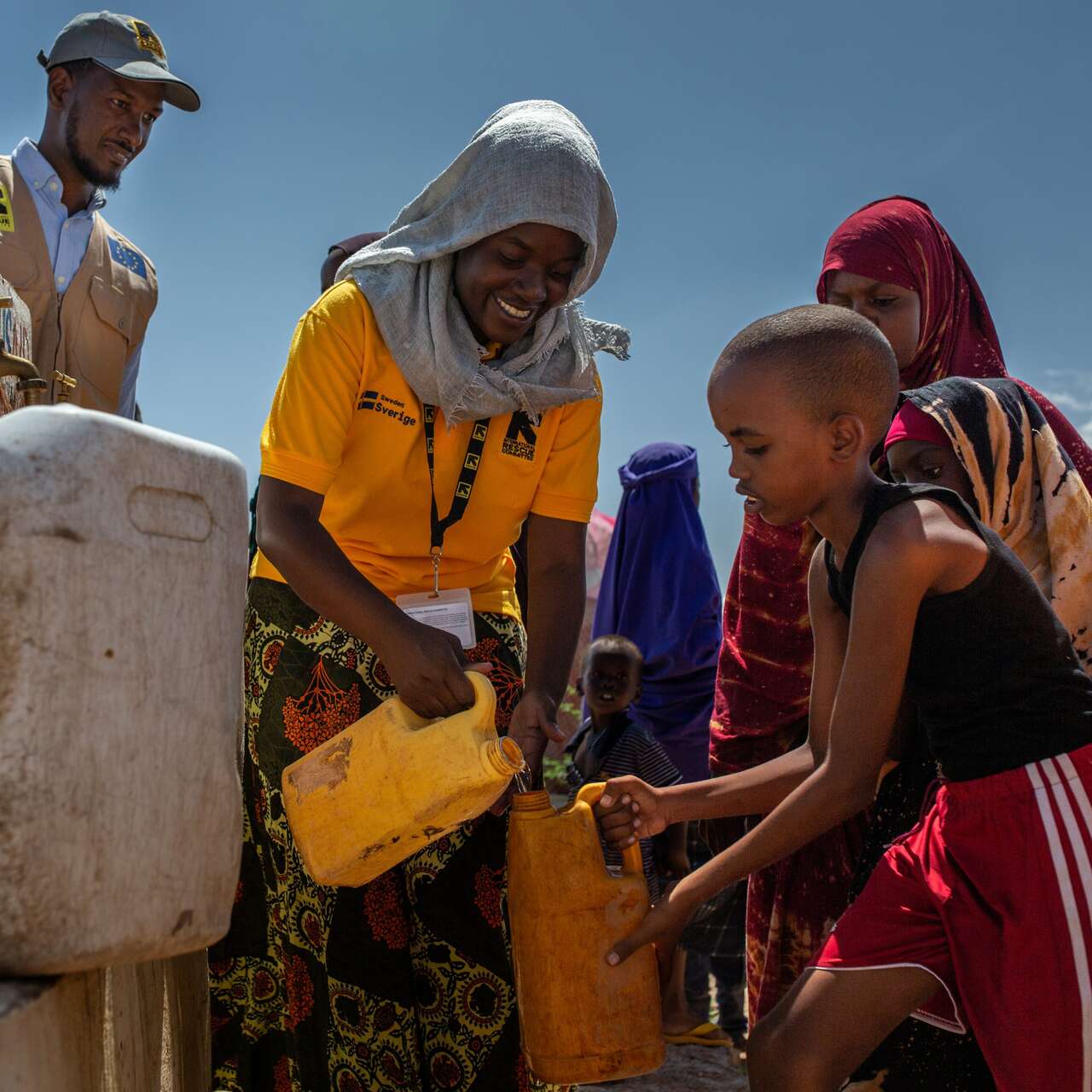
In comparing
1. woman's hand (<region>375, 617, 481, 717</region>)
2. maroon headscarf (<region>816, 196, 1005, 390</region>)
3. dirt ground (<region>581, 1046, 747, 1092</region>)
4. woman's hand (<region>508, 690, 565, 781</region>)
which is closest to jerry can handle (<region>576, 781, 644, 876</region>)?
woman's hand (<region>508, 690, 565, 781</region>)

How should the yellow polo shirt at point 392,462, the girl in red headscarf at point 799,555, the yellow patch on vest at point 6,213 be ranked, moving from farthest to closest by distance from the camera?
the yellow patch on vest at point 6,213
the girl in red headscarf at point 799,555
the yellow polo shirt at point 392,462

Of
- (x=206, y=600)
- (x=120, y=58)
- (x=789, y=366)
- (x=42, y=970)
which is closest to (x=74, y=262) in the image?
(x=120, y=58)

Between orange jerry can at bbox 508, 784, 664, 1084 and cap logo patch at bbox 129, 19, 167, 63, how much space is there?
3.43 meters

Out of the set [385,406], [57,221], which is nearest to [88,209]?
[57,221]

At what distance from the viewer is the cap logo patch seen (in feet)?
14.7

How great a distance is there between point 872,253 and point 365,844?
195 cm

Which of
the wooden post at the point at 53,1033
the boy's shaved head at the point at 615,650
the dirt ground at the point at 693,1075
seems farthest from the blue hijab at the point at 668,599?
the wooden post at the point at 53,1033

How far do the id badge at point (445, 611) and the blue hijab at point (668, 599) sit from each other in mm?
2954

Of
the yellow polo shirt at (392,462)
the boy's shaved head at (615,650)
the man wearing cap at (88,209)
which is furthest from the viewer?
the boy's shaved head at (615,650)

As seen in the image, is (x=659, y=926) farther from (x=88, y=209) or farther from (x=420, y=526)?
(x=88, y=209)

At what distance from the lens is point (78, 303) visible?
4035 millimetres

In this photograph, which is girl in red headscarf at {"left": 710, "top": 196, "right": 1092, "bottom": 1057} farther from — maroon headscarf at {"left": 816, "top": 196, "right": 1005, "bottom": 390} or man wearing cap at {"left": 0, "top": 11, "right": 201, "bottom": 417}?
man wearing cap at {"left": 0, "top": 11, "right": 201, "bottom": 417}

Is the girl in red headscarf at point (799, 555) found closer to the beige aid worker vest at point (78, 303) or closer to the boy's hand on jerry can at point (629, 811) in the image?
the boy's hand on jerry can at point (629, 811)

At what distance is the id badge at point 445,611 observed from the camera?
2631mm
